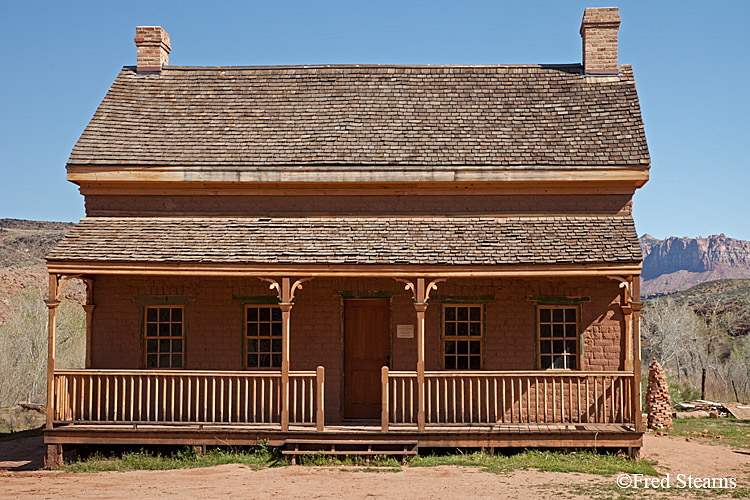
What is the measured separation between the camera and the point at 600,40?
1708 centimetres

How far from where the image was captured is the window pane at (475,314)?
1449 centimetres

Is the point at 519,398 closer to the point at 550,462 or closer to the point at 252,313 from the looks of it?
the point at 550,462

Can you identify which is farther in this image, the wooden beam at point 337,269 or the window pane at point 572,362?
the window pane at point 572,362

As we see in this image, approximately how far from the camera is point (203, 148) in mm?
15516

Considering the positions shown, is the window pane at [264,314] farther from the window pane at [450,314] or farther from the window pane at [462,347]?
the window pane at [462,347]

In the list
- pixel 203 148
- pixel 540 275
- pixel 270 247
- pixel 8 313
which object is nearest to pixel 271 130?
pixel 203 148

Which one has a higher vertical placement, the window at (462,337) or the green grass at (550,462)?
the window at (462,337)

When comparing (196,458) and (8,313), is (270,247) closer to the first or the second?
(196,458)

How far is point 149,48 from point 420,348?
1027 centimetres

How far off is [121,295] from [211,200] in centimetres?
253

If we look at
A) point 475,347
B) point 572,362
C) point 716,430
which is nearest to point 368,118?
point 475,347

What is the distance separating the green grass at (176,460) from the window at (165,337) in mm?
2096

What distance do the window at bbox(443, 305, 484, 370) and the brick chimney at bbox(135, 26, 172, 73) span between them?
9244mm

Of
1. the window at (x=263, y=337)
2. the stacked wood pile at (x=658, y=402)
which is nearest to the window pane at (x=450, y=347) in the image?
the window at (x=263, y=337)
